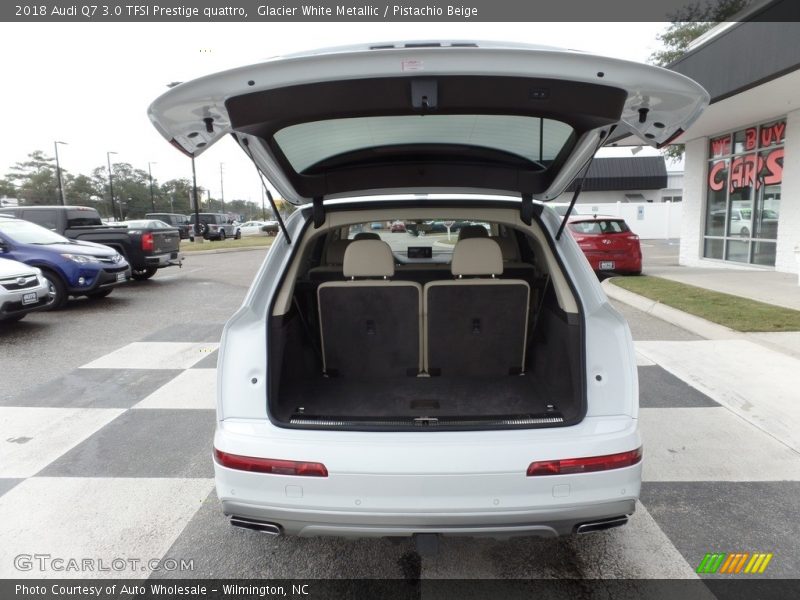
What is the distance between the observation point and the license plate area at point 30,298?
7363mm

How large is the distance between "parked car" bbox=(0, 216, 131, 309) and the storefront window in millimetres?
13688

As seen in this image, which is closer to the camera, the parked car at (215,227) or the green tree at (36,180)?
the parked car at (215,227)

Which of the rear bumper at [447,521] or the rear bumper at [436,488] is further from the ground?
the rear bumper at [436,488]

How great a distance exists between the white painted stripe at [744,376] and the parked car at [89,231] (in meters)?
10.1

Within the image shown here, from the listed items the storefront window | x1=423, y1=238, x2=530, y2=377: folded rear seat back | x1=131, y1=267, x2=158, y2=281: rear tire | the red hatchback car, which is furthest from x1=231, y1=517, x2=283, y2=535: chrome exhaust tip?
the storefront window

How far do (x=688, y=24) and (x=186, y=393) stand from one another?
3091cm

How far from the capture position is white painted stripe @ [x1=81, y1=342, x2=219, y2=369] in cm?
598

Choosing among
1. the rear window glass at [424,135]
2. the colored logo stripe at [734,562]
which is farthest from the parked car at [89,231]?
the colored logo stripe at [734,562]

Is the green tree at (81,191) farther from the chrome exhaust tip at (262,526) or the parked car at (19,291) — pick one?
the chrome exhaust tip at (262,526)

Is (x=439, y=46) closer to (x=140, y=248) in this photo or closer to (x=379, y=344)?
(x=379, y=344)

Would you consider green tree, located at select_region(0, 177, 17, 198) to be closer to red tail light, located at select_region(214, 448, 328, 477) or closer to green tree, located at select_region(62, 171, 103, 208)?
green tree, located at select_region(62, 171, 103, 208)

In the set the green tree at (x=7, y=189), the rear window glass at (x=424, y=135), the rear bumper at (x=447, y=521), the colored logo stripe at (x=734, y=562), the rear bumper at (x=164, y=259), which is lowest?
the colored logo stripe at (x=734, y=562)

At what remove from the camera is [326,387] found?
306 cm

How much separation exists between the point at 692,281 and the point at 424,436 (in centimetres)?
1094
